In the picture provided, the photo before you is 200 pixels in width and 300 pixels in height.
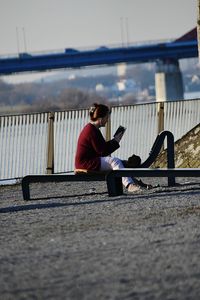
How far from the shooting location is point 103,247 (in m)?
7.69

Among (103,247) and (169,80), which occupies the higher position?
(103,247)

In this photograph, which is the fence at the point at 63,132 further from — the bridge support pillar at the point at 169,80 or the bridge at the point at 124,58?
the bridge support pillar at the point at 169,80

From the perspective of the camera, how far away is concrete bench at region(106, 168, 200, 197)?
1091cm

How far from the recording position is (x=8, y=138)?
58.0 feet

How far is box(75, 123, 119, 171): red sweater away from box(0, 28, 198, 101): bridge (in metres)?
75.4

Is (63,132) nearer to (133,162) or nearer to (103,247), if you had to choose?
(133,162)

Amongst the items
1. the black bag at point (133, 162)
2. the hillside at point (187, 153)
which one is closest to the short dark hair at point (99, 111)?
the black bag at point (133, 162)

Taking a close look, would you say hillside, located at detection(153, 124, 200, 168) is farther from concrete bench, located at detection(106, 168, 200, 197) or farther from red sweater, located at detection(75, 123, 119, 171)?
concrete bench, located at detection(106, 168, 200, 197)

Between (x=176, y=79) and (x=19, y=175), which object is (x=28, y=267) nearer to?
(x=19, y=175)

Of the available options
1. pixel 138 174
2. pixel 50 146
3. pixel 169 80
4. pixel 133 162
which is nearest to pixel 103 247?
pixel 138 174

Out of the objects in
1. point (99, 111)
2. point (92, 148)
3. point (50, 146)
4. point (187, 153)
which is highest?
point (99, 111)

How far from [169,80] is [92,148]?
89.5 meters

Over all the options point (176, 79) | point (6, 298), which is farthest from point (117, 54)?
point (6, 298)

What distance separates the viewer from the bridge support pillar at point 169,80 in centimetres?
9906
